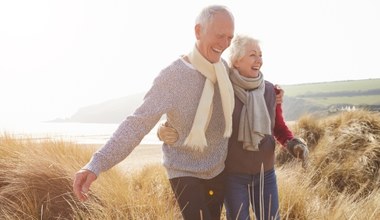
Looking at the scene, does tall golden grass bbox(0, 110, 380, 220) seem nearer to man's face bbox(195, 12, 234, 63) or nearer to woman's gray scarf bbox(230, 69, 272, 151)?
woman's gray scarf bbox(230, 69, 272, 151)

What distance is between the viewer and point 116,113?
143 meters

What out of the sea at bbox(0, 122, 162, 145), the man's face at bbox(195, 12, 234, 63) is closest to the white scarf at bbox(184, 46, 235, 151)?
the man's face at bbox(195, 12, 234, 63)

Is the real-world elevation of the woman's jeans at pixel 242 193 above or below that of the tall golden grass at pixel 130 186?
above

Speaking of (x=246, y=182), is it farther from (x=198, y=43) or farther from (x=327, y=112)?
(x=327, y=112)

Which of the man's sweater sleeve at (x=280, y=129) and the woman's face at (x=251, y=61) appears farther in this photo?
the man's sweater sleeve at (x=280, y=129)

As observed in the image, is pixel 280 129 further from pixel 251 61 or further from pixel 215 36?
pixel 215 36

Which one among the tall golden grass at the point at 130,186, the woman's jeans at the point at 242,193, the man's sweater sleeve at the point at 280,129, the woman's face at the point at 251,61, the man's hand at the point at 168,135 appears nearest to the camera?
the man's hand at the point at 168,135

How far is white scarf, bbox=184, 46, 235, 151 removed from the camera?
2436mm

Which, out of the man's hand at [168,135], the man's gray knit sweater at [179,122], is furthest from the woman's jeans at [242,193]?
the man's hand at [168,135]

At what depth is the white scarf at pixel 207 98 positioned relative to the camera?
2436mm

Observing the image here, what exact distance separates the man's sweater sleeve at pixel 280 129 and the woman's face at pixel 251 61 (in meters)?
0.36

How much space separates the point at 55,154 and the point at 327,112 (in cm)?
564

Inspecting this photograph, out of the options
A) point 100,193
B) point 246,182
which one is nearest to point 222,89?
point 246,182

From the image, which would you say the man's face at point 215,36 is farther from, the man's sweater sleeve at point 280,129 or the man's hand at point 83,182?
the man's hand at point 83,182
